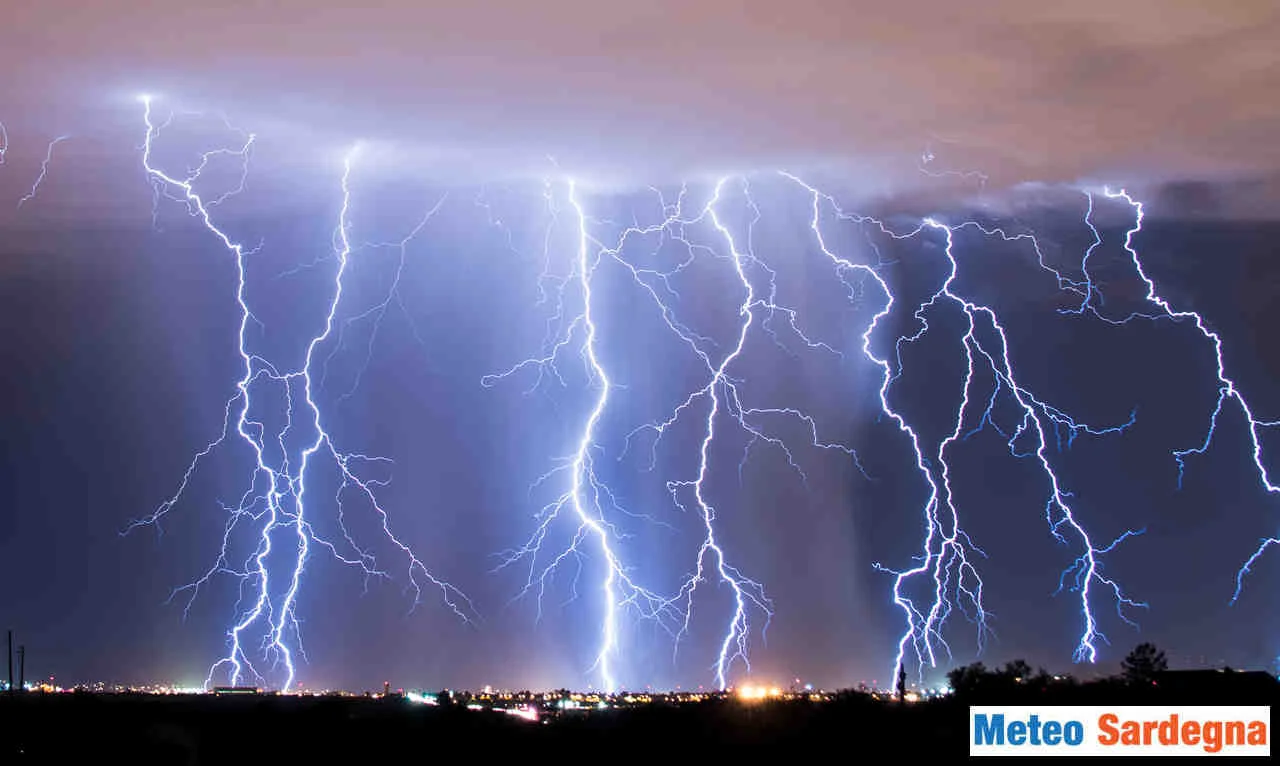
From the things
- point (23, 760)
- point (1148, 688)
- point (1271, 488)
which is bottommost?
point (23, 760)

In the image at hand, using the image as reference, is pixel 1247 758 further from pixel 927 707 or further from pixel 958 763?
pixel 927 707

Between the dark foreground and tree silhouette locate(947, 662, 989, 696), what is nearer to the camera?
the dark foreground

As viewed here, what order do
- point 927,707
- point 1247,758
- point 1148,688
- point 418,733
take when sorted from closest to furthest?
point 1247,758
point 418,733
point 927,707
point 1148,688

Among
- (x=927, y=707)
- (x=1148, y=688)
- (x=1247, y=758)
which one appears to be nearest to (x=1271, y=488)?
(x=1148, y=688)

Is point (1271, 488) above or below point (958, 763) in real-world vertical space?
above

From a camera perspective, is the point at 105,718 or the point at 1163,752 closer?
the point at 1163,752

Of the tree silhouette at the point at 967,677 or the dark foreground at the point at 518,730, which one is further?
the tree silhouette at the point at 967,677

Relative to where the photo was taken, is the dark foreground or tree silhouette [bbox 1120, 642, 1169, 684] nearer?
the dark foreground

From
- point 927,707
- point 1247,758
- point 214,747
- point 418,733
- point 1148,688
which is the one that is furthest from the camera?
point 1148,688
